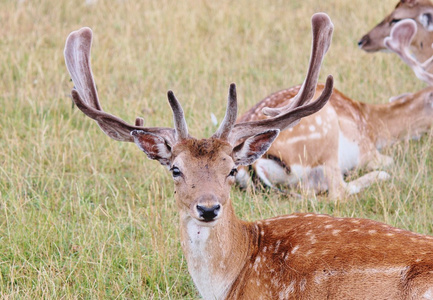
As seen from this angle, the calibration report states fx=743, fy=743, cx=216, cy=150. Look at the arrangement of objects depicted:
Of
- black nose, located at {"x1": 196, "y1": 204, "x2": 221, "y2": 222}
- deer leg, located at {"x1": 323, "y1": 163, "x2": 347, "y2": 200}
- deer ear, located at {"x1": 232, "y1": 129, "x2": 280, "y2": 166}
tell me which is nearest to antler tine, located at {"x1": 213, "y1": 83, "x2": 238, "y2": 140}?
deer ear, located at {"x1": 232, "y1": 129, "x2": 280, "y2": 166}

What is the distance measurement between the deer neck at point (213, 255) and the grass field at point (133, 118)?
0.44 metres

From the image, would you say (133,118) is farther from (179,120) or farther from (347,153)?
(179,120)

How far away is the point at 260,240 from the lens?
380cm

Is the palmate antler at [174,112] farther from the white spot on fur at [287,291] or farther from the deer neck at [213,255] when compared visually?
the white spot on fur at [287,291]

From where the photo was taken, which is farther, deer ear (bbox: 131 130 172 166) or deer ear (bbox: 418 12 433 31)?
deer ear (bbox: 418 12 433 31)

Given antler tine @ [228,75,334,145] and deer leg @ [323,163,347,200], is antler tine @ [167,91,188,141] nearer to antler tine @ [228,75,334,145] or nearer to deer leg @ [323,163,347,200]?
antler tine @ [228,75,334,145]

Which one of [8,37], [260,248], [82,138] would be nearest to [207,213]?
[260,248]

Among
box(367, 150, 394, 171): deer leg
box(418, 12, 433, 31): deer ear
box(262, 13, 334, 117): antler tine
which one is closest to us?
box(262, 13, 334, 117): antler tine

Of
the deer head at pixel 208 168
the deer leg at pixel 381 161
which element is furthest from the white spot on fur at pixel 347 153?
the deer head at pixel 208 168

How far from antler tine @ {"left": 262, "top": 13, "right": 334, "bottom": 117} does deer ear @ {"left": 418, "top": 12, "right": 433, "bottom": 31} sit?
3.57m

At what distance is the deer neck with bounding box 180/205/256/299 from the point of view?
3.59m

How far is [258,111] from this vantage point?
563 cm

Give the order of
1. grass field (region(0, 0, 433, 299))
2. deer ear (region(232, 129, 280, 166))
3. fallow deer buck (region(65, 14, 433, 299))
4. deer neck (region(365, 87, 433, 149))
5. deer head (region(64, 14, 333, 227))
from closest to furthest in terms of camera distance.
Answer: fallow deer buck (region(65, 14, 433, 299)) → deer head (region(64, 14, 333, 227)) → deer ear (region(232, 129, 280, 166)) → grass field (region(0, 0, 433, 299)) → deer neck (region(365, 87, 433, 149))

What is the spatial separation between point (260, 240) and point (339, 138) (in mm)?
2421
